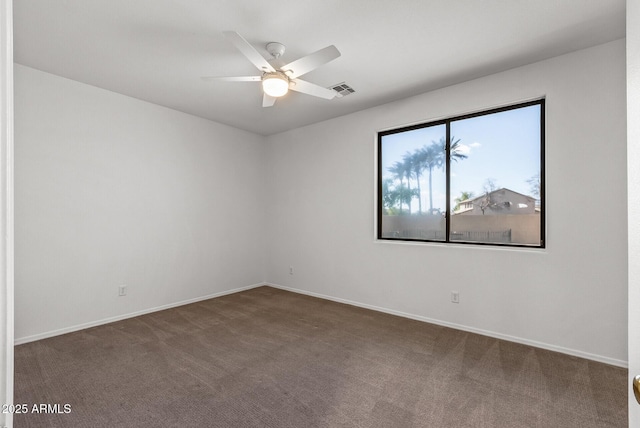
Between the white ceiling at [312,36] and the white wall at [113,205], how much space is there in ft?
1.50

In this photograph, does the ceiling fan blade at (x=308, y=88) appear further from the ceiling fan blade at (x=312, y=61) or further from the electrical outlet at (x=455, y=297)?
the electrical outlet at (x=455, y=297)

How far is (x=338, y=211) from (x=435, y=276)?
5.36 ft

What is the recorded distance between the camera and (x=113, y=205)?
372 centimetres

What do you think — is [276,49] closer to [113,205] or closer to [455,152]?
[455,152]

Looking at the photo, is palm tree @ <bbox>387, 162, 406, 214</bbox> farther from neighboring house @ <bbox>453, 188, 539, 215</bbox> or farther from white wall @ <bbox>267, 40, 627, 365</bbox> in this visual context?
neighboring house @ <bbox>453, 188, 539, 215</bbox>

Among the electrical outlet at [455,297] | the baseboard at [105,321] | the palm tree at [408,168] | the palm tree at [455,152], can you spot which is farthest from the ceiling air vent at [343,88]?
the baseboard at [105,321]

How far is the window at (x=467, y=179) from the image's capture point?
3.15 metres

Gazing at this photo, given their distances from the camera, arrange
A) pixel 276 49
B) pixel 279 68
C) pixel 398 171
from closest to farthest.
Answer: pixel 279 68 → pixel 276 49 → pixel 398 171

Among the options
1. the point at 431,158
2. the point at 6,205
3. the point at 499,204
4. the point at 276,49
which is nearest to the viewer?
the point at 6,205

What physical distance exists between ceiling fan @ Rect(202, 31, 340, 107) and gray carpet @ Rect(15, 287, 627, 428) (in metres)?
2.37

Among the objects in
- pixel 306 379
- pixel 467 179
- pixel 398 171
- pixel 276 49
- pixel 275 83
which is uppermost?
pixel 276 49

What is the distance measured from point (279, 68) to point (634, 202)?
240 cm

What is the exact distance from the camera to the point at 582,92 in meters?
2.77

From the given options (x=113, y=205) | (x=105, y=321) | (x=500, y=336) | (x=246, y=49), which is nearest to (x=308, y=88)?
(x=246, y=49)
